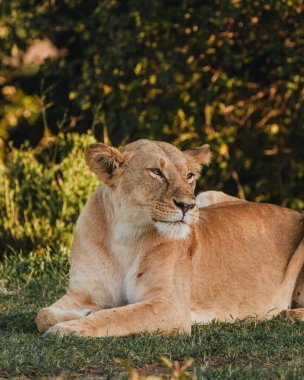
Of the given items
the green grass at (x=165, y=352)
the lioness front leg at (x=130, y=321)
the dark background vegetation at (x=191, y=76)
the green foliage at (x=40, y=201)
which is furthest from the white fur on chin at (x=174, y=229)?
the dark background vegetation at (x=191, y=76)

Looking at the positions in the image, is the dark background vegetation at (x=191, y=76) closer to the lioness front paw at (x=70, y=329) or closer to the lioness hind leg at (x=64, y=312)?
the lioness hind leg at (x=64, y=312)

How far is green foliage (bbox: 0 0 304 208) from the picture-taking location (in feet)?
29.4

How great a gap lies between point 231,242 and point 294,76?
4221 millimetres

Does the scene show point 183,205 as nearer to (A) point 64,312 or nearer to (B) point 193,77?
(A) point 64,312

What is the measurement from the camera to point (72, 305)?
15.3 feet

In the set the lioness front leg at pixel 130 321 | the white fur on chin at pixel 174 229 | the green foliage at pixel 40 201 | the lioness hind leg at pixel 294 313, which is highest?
the white fur on chin at pixel 174 229

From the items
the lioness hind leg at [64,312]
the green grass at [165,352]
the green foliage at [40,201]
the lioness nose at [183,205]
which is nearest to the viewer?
the green grass at [165,352]

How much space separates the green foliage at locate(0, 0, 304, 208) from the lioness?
3.86 metres

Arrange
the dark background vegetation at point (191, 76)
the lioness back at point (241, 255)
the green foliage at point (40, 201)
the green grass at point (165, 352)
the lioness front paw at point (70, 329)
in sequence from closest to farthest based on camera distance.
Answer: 1. the green grass at point (165, 352)
2. the lioness front paw at point (70, 329)
3. the lioness back at point (241, 255)
4. the green foliage at point (40, 201)
5. the dark background vegetation at point (191, 76)

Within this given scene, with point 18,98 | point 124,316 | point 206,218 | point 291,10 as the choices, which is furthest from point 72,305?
point 18,98

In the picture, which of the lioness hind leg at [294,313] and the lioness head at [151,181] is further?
the lioness hind leg at [294,313]

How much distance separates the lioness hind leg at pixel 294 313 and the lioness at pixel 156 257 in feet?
0.23

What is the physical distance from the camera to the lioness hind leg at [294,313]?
502 cm

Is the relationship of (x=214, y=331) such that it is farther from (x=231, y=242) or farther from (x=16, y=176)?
(x=16, y=176)
